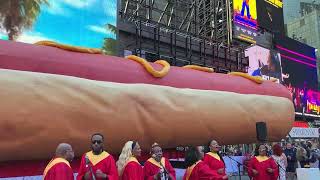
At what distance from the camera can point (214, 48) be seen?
84.0ft

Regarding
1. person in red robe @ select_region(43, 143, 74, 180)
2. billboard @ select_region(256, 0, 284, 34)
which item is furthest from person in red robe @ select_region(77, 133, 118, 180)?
billboard @ select_region(256, 0, 284, 34)

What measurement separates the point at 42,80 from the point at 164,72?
2147mm

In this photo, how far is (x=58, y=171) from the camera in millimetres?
4863

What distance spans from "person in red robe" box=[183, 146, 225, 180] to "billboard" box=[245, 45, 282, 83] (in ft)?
70.1

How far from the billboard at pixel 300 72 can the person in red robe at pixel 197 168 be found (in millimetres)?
27404

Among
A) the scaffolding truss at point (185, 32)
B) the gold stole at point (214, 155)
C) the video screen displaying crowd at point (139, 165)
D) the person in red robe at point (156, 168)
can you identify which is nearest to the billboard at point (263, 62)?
the scaffolding truss at point (185, 32)

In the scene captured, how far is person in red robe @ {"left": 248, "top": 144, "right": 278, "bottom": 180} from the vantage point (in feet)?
27.3

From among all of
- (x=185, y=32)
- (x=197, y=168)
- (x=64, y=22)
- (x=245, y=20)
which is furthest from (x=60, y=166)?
(x=245, y=20)

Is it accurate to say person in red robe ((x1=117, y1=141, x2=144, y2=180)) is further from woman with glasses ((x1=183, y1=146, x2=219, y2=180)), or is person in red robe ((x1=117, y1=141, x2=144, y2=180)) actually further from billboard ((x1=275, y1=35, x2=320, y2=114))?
billboard ((x1=275, y1=35, x2=320, y2=114))

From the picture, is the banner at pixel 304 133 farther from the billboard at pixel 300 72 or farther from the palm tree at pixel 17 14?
the billboard at pixel 300 72

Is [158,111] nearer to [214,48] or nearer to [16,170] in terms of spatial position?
[16,170]

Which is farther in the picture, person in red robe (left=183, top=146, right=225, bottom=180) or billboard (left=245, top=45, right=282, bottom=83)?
billboard (left=245, top=45, right=282, bottom=83)

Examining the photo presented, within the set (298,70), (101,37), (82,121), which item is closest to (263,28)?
(298,70)

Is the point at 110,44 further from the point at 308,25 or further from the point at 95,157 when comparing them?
the point at 308,25
